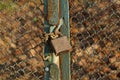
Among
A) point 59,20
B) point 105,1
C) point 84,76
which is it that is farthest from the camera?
point 105,1

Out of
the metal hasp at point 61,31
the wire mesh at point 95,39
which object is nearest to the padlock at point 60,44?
the metal hasp at point 61,31

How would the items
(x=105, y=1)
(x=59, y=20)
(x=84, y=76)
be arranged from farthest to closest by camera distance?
(x=105, y=1) < (x=84, y=76) < (x=59, y=20)

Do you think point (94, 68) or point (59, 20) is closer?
point (59, 20)

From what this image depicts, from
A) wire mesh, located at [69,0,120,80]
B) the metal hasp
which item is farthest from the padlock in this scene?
wire mesh, located at [69,0,120,80]

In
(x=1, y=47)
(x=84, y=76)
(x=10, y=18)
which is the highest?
(x=10, y=18)

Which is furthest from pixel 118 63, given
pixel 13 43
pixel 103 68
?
pixel 13 43

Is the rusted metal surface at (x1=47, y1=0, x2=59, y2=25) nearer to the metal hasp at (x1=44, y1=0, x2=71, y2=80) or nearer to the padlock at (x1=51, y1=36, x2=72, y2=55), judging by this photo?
the metal hasp at (x1=44, y1=0, x2=71, y2=80)

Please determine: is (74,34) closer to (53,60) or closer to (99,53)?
(99,53)
